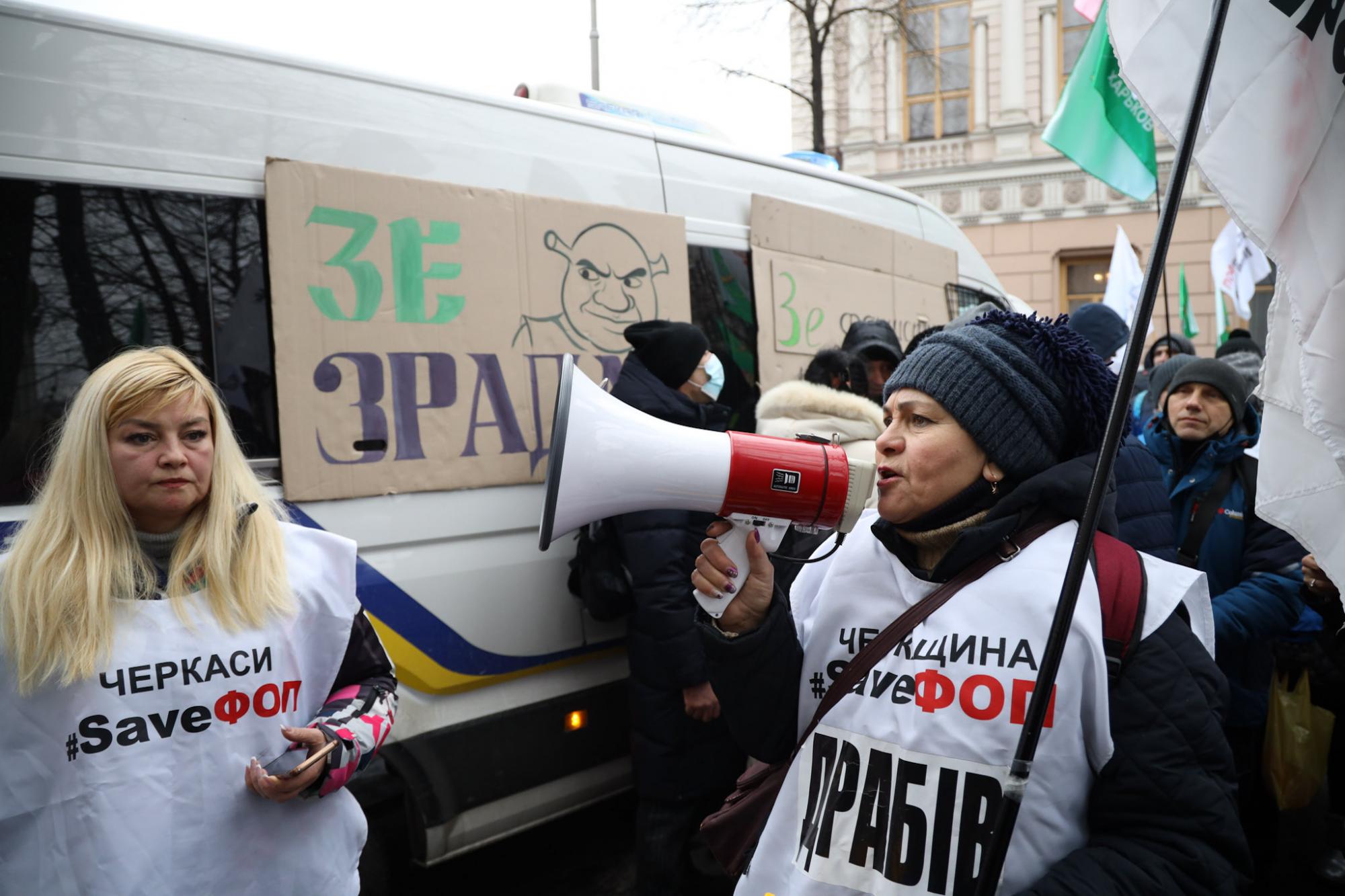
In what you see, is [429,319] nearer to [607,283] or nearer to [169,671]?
[607,283]

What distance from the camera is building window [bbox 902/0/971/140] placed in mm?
17859

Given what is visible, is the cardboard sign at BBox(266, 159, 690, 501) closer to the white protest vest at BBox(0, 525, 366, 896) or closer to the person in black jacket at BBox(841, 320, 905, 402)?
the white protest vest at BBox(0, 525, 366, 896)

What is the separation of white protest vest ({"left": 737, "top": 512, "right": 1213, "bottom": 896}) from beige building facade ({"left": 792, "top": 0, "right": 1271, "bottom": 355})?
1655cm

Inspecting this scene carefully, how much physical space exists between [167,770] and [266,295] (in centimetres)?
146

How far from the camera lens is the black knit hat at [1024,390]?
5.22 feet

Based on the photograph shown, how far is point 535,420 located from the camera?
11.2ft

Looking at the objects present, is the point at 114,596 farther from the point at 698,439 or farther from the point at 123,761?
the point at 698,439

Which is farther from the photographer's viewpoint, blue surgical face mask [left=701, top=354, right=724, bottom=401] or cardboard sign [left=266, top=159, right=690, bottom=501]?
blue surgical face mask [left=701, top=354, right=724, bottom=401]

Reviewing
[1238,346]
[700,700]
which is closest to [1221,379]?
[700,700]

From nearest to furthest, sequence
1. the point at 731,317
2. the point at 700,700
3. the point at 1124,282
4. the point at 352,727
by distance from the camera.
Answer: the point at 352,727 < the point at 700,700 < the point at 731,317 < the point at 1124,282

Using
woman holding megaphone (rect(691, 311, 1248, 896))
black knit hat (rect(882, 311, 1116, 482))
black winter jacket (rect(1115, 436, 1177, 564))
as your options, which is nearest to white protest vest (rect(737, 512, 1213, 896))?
woman holding megaphone (rect(691, 311, 1248, 896))

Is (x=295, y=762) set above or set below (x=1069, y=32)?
below

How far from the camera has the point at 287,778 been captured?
6.03 ft

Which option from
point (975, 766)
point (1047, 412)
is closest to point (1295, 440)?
point (1047, 412)
